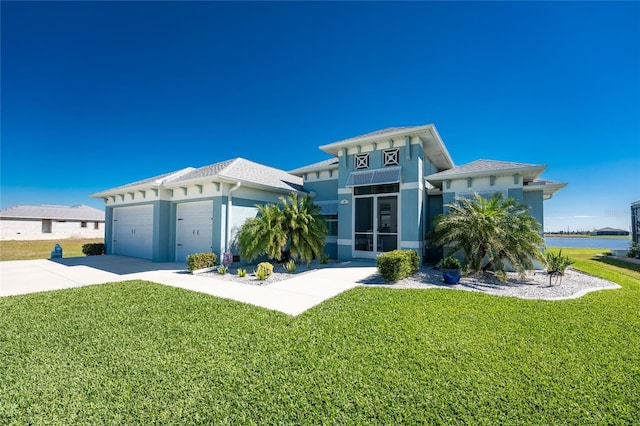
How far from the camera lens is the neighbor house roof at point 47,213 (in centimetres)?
3419

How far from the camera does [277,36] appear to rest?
11836 millimetres

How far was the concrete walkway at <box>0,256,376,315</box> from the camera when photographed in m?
6.91

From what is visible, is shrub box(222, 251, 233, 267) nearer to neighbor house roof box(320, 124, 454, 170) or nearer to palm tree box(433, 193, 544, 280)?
neighbor house roof box(320, 124, 454, 170)

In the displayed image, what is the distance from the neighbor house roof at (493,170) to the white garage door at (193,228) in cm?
1137

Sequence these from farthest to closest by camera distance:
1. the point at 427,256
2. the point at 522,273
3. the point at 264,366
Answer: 1. the point at 427,256
2. the point at 522,273
3. the point at 264,366

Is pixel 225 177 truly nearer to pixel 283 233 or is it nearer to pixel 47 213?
pixel 283 233

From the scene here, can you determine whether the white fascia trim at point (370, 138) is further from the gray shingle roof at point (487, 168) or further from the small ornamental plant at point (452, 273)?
the small ornamental plant at point (452, 273)

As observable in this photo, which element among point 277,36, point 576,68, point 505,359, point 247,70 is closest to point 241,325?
point 505,359

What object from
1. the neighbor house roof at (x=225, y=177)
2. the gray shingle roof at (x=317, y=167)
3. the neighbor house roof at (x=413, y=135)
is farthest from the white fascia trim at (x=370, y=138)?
the neighbor house roof at (x=225, y=177)

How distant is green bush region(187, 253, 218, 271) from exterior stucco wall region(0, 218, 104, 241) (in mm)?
40702

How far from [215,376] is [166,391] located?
57 cm

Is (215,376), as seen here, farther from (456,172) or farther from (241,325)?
(456,172)

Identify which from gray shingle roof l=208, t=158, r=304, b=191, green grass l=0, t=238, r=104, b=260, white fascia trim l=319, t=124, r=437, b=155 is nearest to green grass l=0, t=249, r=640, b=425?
gray shingle roof l=208, t=158, r=304, b=191

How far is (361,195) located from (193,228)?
934 centimetres
